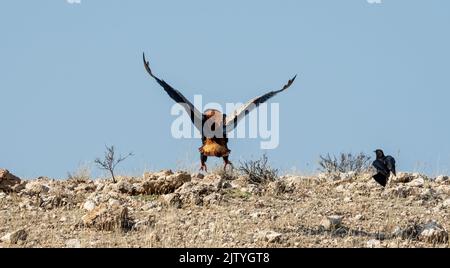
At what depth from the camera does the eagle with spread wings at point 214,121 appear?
12.9 m

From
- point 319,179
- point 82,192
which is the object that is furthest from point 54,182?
point 319,179

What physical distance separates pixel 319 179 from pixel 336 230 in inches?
177

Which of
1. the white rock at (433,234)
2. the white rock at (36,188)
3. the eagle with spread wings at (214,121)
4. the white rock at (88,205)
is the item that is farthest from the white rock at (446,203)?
the white rock at (36,188)

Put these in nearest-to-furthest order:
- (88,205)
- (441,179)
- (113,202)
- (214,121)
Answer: (113,202) → (88,205) → (214,121) → (441,179)

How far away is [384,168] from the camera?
14.8 m

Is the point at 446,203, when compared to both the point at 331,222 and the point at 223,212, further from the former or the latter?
the point at 223,212

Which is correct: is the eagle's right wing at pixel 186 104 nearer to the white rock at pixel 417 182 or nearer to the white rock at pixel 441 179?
the white rock at pixel 417 182

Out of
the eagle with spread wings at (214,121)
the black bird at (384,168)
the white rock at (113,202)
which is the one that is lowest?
the white rock at (113,202)

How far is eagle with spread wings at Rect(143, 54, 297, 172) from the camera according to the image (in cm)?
1294

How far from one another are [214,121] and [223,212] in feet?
4.93

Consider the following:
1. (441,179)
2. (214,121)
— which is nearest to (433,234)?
(214,121)

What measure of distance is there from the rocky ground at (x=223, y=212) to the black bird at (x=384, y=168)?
0.14 m

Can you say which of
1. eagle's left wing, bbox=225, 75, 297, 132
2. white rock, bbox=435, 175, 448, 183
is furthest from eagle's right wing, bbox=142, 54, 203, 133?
white rock, bbox=435, 175, 448, 183
